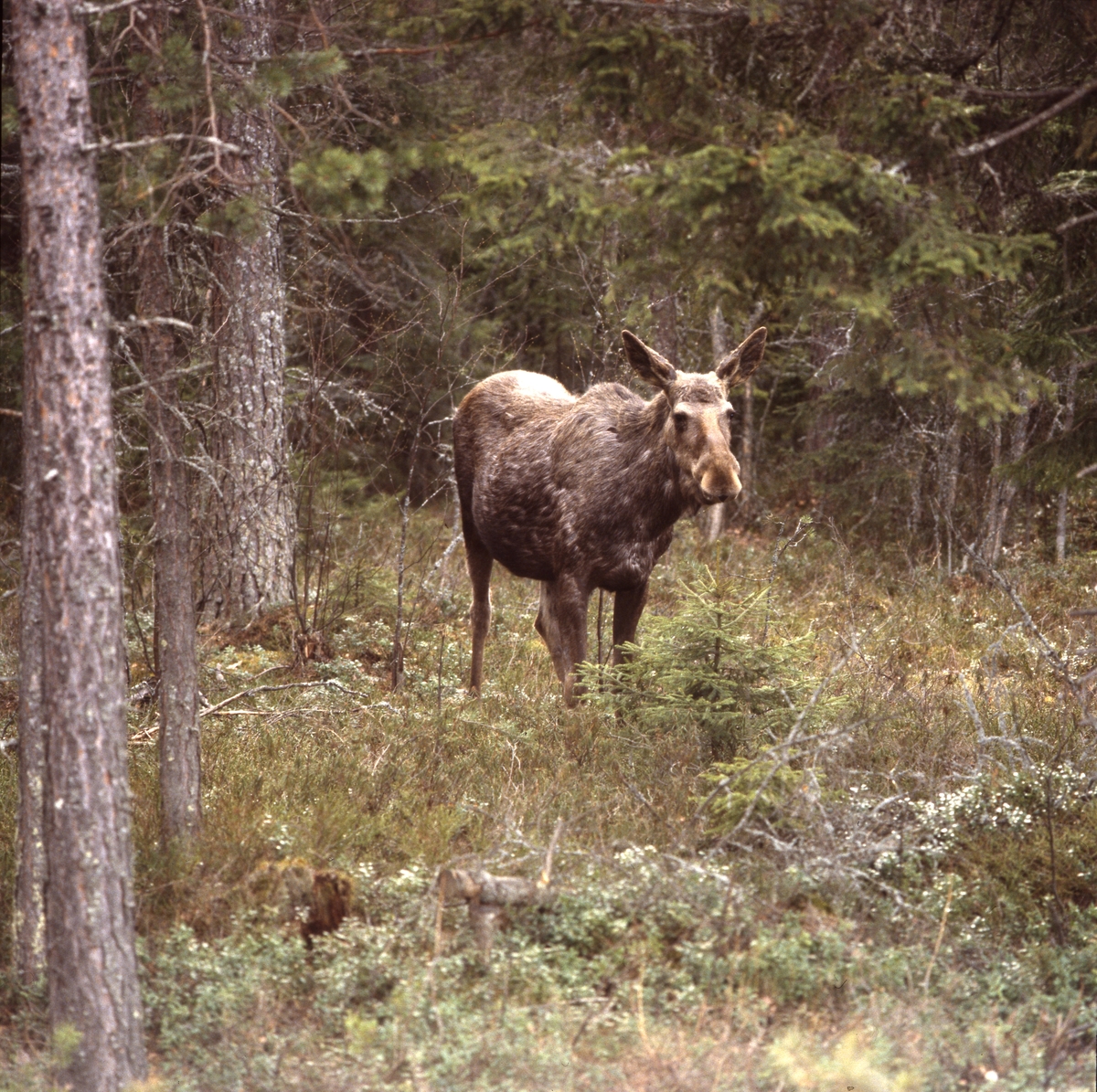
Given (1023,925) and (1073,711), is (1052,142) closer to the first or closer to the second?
(1073,711)

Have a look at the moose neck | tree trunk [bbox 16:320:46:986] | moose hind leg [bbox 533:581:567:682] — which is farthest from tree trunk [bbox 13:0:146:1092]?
moose hind leg [bbox 533:581:567:682]

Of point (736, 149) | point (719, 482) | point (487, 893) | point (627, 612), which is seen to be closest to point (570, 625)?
point (627, 612)

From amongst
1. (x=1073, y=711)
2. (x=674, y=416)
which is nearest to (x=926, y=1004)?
(x=1073, y=711)

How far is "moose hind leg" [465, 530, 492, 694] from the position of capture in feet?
32.3

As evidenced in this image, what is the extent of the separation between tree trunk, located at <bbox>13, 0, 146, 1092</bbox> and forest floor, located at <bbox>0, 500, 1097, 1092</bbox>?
0.42 meters

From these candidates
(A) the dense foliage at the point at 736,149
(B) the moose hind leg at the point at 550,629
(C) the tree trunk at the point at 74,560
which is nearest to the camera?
(C) the tree trunk at the point at 74,560

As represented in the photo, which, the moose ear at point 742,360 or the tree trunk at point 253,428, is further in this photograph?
the tree trunk at point 253,428

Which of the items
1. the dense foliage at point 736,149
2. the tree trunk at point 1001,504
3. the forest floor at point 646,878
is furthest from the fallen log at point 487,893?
the tree trunk at point 1001,504

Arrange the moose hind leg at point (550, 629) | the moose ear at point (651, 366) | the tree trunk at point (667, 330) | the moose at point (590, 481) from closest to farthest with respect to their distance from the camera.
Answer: the moose at point (590, 481) → the moose ear at point (651, 366) → the moose hind leg at point (550, 629) → the tree trunk at point (667, 330)

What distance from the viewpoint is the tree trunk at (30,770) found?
213 inches

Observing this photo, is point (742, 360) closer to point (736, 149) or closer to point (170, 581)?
point (736, 149)

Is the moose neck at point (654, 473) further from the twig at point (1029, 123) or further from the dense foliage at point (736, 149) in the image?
the twig at point (1029, 123)

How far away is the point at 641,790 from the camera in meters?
7.30

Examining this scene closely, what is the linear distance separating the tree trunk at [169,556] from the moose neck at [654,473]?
11.7ft
